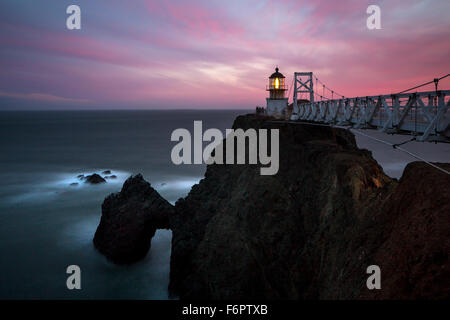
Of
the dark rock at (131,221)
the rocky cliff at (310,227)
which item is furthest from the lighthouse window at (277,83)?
the dark rock at (131,221)

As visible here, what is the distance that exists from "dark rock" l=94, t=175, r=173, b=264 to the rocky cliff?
0.16 meters

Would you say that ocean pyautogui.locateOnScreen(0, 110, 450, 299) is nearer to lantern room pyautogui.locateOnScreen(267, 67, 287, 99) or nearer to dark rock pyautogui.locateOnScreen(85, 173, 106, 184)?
dark rock pyautogui.locateOnScreen(85, 173, 106, 184)

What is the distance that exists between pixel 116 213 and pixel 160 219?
3.26 metres

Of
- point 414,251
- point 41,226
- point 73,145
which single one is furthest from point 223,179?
point 73,145

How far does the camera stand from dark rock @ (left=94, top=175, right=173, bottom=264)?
20766mm

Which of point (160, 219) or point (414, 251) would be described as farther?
point (160, 219)

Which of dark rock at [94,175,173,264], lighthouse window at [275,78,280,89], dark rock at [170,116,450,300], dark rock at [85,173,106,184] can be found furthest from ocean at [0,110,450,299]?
lighthouse window at [275,78,280,89]

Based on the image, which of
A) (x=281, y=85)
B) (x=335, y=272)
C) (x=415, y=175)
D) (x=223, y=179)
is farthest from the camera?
(x=281, y=85)

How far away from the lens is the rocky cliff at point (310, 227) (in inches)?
265

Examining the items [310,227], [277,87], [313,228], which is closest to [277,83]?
[277,87]

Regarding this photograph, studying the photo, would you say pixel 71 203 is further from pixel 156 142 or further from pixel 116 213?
pixel 156 142

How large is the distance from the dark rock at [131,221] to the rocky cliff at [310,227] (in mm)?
164

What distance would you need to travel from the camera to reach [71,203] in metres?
32.2

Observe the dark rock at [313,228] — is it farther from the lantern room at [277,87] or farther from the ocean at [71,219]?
the lantern room at [277,87]
